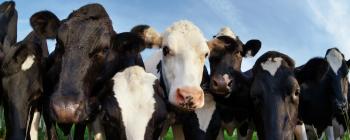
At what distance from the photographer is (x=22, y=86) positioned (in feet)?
24.0

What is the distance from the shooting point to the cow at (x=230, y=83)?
7754 millimetres

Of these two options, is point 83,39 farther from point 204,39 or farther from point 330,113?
point 330,113

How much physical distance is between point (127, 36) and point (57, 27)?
108 centimetres

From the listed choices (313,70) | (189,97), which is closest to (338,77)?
(313,70)

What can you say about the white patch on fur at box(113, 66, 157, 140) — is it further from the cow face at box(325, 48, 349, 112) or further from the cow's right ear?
the cow face at box(325, 48, 349, 112)

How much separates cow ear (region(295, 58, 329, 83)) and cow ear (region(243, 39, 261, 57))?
1.75 metres

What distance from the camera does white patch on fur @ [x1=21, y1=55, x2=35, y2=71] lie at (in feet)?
24.7

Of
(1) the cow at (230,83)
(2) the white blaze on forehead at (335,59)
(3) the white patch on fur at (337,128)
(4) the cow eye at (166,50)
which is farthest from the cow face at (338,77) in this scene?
(4) the cow eye at (166,50)

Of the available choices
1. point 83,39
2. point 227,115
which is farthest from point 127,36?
point 227,115

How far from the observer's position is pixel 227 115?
8570mm

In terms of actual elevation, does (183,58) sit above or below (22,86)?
above

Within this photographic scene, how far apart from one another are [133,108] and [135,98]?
0.50ft

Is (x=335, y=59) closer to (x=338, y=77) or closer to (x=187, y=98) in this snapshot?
(x=338, y=77)

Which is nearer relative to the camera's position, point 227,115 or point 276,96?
point 276,96
